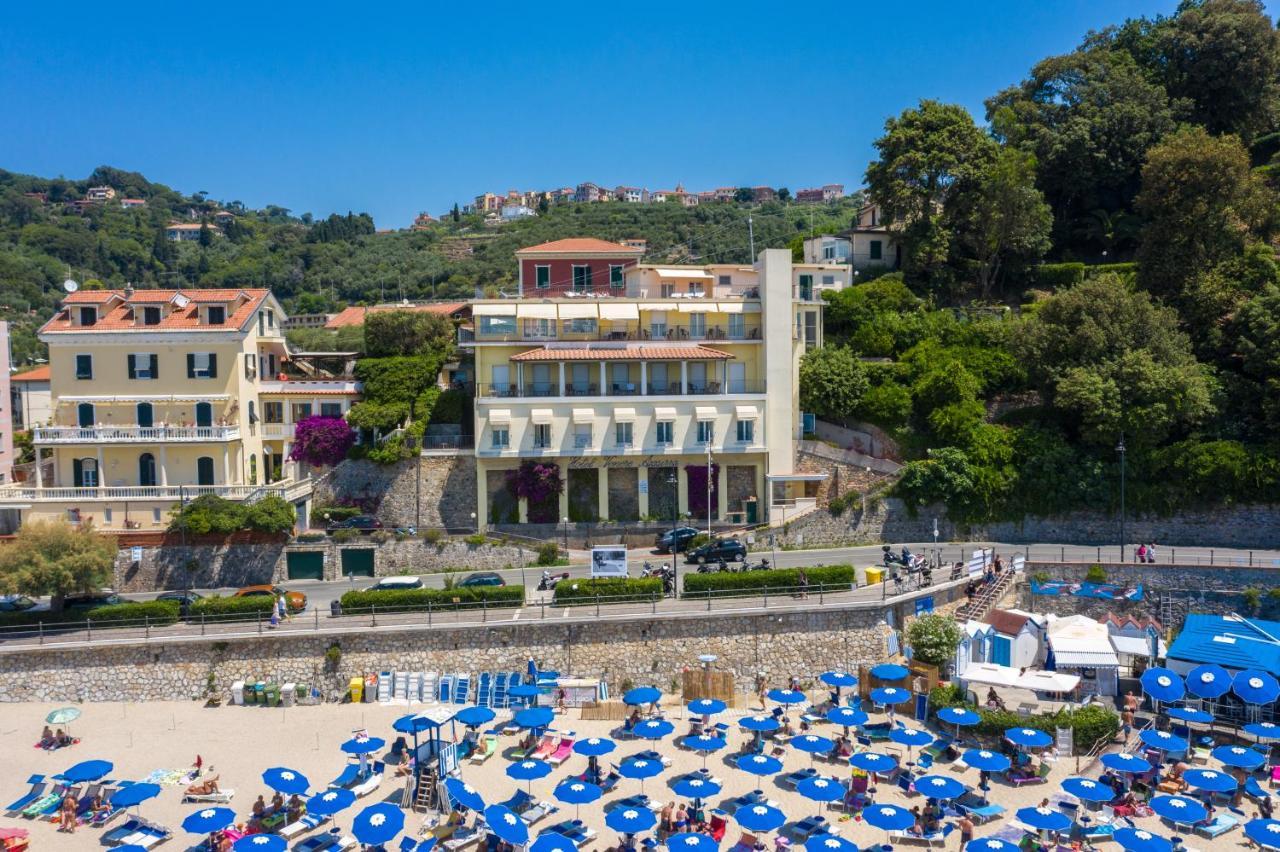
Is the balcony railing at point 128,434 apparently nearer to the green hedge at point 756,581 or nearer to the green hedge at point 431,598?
the green hedge at point 431,598

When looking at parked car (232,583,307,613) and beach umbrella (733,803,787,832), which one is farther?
parked car (232,583,307,613)

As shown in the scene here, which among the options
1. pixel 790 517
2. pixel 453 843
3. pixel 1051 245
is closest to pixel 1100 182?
pixel 1051 245

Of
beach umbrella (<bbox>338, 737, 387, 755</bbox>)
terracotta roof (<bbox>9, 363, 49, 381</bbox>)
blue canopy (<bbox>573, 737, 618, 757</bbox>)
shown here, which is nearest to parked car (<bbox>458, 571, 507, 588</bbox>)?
beach umbrella (<bbox>338, 737, 387, 755</bbox>)

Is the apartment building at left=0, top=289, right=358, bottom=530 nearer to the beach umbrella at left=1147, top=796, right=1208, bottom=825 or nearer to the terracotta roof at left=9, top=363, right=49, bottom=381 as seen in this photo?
the terracotta roof at left=9, top=363, right=49, bottom=381

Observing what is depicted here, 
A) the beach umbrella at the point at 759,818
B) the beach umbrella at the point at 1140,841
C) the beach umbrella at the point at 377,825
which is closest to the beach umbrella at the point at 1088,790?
the beach umbrella at the point at 1140,841

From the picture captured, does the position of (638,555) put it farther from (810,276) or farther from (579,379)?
(810,276)

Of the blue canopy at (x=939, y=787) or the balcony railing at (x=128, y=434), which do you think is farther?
the balcony railing at (x=128, y=434)
